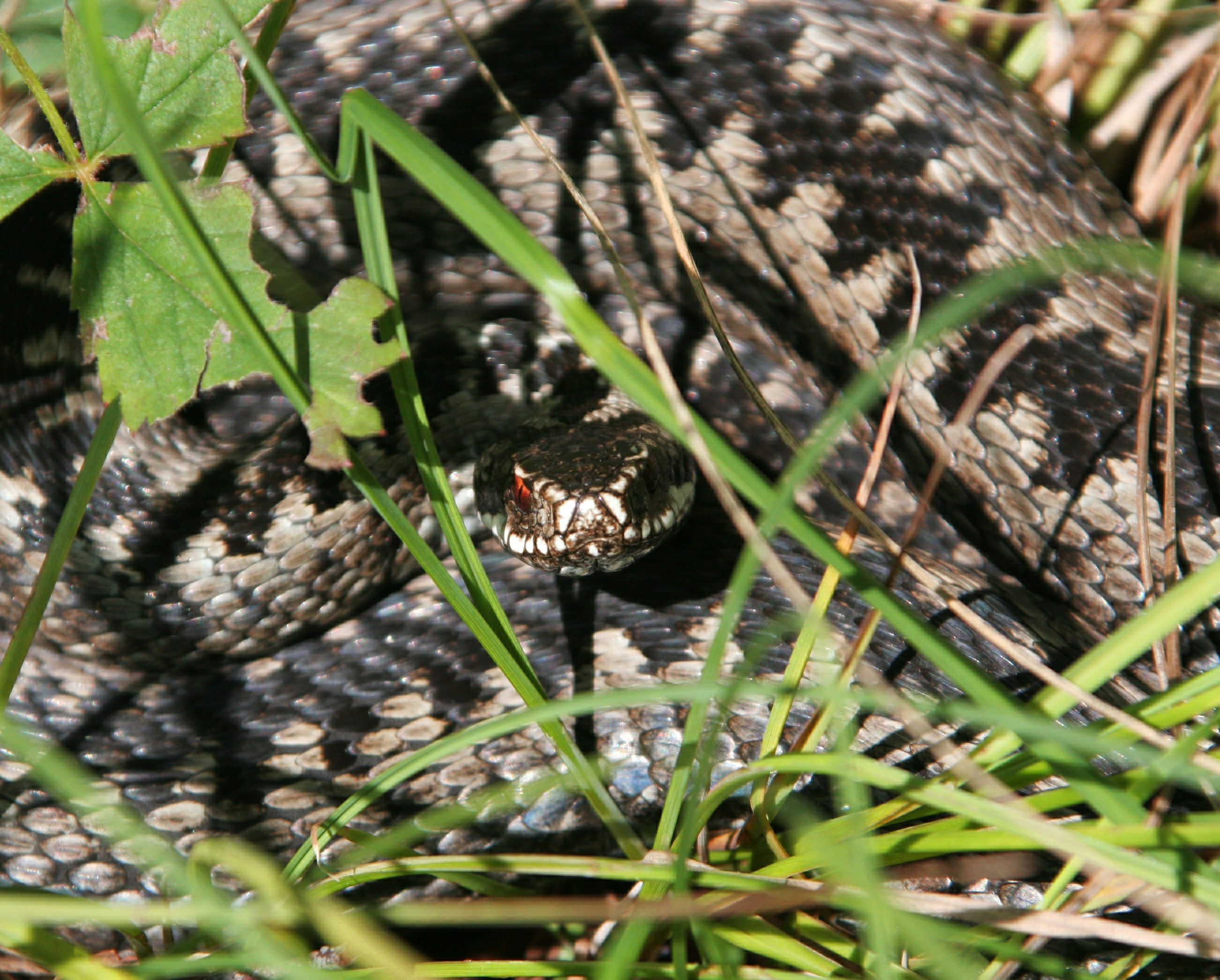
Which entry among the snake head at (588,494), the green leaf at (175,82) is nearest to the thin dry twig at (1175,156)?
the snake head at (588,494)

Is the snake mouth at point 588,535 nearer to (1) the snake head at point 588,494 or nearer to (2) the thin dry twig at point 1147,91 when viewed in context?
(1) the snake head at point 588,494

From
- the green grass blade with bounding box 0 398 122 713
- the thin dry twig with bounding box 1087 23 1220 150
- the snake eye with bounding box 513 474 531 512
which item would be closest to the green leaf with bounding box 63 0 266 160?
the green grass blade with bounding box 0 398 122 713

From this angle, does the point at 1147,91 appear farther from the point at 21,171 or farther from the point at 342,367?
the point at 21,171

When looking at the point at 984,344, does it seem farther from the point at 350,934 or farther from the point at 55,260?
the point at 55,260

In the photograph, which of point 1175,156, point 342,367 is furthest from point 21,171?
point 1175,156

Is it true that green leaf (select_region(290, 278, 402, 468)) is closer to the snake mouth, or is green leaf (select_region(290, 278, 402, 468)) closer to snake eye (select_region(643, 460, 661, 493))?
the snake mouth
